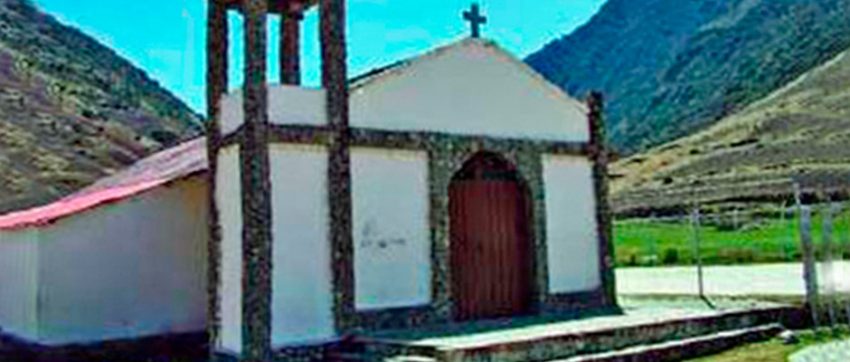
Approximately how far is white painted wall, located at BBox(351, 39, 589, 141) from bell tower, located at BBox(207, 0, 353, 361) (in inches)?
27.6

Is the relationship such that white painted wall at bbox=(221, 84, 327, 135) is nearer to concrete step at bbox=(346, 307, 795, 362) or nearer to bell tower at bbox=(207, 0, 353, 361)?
bell tower at bbox=(207, 0, 353, 361)

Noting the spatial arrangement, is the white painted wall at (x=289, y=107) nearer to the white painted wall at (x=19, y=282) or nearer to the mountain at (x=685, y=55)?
the white painted wall at (x=19, y=282)

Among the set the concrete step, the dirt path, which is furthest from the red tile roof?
the dirt path

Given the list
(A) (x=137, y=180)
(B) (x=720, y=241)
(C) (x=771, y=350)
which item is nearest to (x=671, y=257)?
(B) (x=720, y=241)

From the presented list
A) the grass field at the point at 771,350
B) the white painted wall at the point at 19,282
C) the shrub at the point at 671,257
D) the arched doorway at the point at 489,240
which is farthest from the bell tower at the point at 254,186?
the shrub at the point at 671,257

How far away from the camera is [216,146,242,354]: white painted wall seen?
14.6 metres

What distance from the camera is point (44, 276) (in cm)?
1622

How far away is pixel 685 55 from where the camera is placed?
145 meters

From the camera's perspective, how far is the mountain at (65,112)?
4712 cm

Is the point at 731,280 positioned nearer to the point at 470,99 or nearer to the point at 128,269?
the point at 470,99

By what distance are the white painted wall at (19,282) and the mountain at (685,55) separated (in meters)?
66.7

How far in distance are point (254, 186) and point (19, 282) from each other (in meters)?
5.66

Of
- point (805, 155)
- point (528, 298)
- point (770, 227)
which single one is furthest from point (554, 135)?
point (805, 155)

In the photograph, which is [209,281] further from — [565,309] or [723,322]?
[723,322]
